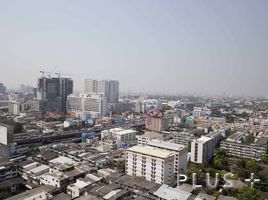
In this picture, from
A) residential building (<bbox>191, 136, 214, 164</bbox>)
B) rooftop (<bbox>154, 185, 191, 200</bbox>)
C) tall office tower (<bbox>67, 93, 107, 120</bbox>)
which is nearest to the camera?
rooftop (<bbox>154, 185, 191, 200</bbox>)

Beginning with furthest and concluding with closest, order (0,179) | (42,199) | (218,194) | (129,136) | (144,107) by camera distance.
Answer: (144,107), (129,136), (0,179), (218,194), (42,199)

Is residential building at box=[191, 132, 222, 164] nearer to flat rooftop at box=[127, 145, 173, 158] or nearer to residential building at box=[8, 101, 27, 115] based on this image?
flat rooftop at box=[127, 145, 173, 158]

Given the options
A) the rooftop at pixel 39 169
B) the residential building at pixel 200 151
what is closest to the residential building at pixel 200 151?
the residential building at pixel 200 151

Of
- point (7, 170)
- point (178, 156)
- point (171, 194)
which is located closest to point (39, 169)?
point (7, 170)

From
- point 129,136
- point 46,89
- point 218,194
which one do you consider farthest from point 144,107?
point 218,194

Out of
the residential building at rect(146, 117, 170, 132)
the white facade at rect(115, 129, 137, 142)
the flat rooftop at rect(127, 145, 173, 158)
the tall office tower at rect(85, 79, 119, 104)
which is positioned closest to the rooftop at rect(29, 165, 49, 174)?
the flat rooftop at rect(127, 145, 173, 158)

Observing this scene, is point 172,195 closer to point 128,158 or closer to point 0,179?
point 128,158
